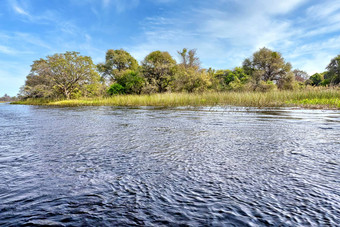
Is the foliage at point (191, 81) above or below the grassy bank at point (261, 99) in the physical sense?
above

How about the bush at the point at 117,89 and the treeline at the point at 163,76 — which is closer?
the treeline at the point at 163,76

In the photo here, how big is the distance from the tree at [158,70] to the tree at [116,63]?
19577 mm

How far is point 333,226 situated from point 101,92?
3503cm

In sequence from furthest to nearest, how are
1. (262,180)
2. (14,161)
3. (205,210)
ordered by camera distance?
1. (14,161)
2. (262,180)
3. (205,210)

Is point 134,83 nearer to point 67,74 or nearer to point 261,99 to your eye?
point 67,74

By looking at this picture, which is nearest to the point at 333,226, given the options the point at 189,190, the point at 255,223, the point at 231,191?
the point at 255,223

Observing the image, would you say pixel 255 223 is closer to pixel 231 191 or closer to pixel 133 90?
pixel 231 191

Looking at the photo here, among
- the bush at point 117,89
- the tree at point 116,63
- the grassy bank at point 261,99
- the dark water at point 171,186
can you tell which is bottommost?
the dark water at point 171,186

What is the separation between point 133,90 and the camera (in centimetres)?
2988

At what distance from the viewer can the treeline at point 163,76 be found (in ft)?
88.6

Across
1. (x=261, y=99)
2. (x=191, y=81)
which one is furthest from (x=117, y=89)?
(x=261, y=99)

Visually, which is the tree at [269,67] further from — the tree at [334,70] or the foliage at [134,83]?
the foliage at [134,83]

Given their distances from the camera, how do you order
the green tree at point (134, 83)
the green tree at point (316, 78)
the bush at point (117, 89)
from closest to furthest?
the green tree at point (134, 83) → the bush at point (117, 89) → the green tree at point (316, 78)

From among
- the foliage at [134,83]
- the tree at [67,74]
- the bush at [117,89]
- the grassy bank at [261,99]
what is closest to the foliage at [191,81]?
the foliage at [134,83]
